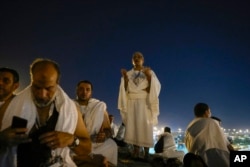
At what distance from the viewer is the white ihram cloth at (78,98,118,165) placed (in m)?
5.21

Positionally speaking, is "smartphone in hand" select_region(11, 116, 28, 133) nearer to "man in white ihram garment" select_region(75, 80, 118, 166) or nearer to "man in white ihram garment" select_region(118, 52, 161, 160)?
"man in white ihram garment" select_region(75, 80, 118, 166)

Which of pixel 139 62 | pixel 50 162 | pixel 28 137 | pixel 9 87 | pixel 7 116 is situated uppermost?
pixel 139 62

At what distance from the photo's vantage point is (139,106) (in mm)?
7680

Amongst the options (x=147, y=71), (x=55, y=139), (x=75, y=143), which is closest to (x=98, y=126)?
(x=147, y=71)

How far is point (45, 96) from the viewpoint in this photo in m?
2.47

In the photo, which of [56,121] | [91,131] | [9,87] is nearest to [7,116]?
[56,121]

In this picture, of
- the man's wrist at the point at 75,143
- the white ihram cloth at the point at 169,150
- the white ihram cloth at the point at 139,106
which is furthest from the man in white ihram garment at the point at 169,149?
the man's wrist at the point at 75,143

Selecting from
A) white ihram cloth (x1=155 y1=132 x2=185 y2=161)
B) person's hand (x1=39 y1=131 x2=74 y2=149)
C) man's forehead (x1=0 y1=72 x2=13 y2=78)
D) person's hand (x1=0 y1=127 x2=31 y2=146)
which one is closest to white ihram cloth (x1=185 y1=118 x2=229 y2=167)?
white ihram cloth (x1=155 y1=132 x2=185 y2=161)

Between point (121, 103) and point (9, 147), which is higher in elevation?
point (121, 103)

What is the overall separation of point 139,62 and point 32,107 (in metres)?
5.28

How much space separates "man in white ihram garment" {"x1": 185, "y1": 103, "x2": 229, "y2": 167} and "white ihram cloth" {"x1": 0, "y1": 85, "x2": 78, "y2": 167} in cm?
353

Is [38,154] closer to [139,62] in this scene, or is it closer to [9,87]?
[9,87]

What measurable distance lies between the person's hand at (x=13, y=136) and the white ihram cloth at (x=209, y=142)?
393 centimetres

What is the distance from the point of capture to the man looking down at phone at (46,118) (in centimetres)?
235
